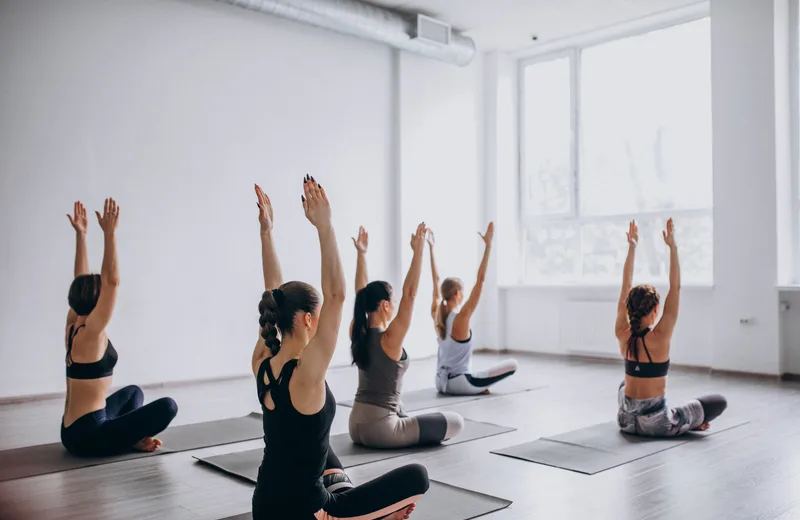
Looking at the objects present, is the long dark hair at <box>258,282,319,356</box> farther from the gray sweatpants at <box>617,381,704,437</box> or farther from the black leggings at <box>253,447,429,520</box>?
the gray sweatpants at <box>617,381,704,437</box>

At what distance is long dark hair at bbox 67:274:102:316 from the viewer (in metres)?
3.30

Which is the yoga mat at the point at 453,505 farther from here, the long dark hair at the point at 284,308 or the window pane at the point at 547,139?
the window pane at the point at 547,139

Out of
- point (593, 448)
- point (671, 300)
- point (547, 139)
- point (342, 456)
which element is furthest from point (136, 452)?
point (547, 139)

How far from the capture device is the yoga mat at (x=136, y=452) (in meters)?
3.33

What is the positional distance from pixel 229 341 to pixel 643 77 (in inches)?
181

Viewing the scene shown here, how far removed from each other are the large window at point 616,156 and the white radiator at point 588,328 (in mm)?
347

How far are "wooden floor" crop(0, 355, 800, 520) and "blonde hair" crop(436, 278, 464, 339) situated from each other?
0.72 metres

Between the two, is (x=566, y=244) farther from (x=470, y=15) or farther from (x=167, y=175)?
(x=167, y=175)

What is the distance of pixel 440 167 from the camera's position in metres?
7.74

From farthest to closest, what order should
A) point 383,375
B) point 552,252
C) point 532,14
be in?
point 552,252, point 532,14, point 383,375

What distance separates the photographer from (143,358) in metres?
5.62

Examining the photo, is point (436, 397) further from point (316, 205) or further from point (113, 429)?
point (316, 205)

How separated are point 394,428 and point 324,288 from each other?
6.24 ft

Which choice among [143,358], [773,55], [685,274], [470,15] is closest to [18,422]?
[143,358]
